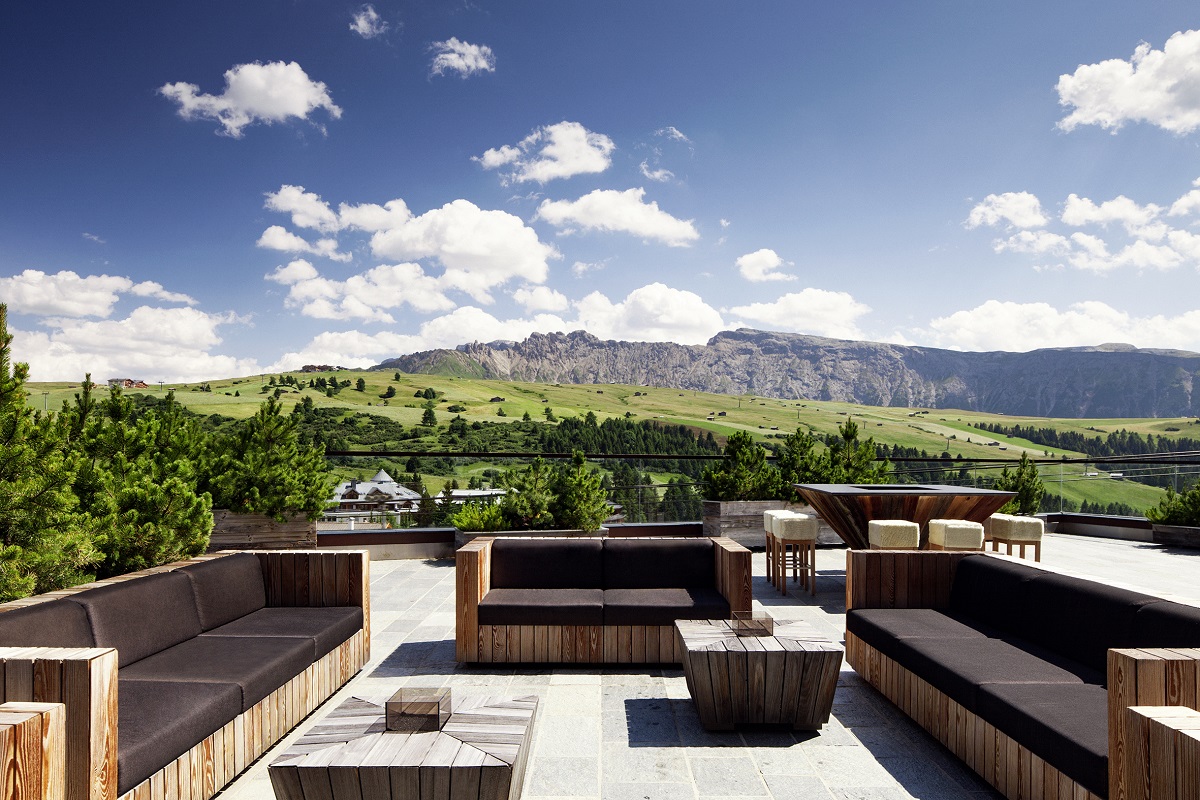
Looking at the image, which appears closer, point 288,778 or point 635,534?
point 288,778

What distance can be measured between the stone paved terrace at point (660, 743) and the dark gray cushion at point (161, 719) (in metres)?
0.36

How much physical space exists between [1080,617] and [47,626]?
A: 13.7 ft

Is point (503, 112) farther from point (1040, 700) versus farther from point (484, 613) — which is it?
point (1040, 700)

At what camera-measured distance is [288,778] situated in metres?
1.96

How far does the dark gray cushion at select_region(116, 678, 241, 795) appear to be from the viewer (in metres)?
2.03

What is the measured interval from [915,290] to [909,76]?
3222 centimetres

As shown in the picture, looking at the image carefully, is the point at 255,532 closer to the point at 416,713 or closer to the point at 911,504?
the point at 416,713

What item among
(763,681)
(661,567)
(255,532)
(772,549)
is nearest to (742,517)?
(772,549)

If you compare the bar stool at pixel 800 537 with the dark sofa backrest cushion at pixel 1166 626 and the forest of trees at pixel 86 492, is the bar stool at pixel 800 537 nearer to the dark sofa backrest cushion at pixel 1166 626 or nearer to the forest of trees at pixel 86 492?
the dark sofa backrest cushion at pixel 1166 626

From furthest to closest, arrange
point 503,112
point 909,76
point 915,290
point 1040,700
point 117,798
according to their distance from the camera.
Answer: point 915,290 → point 503,112 → point 909,76 → point 1040,700 → point 117,798

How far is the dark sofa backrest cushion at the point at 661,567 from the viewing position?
4.60 metres

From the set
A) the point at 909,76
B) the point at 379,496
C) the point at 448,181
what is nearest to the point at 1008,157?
the point at 909,76

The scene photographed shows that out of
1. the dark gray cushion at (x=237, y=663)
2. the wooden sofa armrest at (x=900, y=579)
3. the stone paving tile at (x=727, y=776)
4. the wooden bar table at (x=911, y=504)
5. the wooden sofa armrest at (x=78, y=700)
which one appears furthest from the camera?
the wooden bar table at (x=911, y=504)

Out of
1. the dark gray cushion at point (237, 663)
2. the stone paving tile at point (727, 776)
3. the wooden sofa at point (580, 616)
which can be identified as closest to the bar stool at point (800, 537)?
the wooden sofa at point (580, 616)
